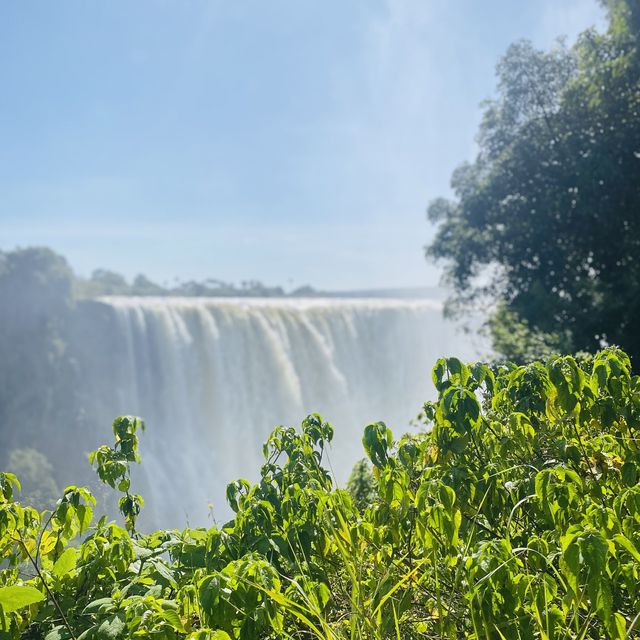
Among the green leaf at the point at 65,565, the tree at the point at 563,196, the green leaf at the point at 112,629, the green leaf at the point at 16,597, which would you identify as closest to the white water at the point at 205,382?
the tree at the point at 563,196

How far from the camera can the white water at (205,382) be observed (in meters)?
19.3

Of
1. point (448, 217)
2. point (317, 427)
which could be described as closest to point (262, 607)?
point (317, 427)

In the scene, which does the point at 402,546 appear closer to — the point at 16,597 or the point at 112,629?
the point at 112,629

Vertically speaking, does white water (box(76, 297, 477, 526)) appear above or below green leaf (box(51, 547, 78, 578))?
below

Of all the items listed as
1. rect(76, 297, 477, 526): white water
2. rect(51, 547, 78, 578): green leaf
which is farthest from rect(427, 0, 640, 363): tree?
rect(51, 547, 78, 578): green leaf

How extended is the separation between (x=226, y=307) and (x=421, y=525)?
751 inches

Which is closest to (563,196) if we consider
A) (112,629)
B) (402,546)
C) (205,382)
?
(402,546)

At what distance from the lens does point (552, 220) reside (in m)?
12.2

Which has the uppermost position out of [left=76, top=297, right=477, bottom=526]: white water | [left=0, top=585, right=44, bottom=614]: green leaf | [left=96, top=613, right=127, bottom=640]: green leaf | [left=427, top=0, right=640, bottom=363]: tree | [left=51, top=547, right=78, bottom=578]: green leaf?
[left=427, top=0, right=640, bottom=363]: tree

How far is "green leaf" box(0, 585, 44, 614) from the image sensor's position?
2.94 ft

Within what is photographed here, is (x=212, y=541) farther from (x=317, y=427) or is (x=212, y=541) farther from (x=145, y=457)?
(x=145, y=457)

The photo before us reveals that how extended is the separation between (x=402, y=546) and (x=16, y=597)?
1235 millimetres

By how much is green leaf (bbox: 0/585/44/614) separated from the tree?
10.4m

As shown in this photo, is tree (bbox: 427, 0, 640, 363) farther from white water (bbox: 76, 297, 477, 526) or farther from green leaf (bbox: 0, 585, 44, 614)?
green leaf (bbox: 0, 585, 44, 614)
